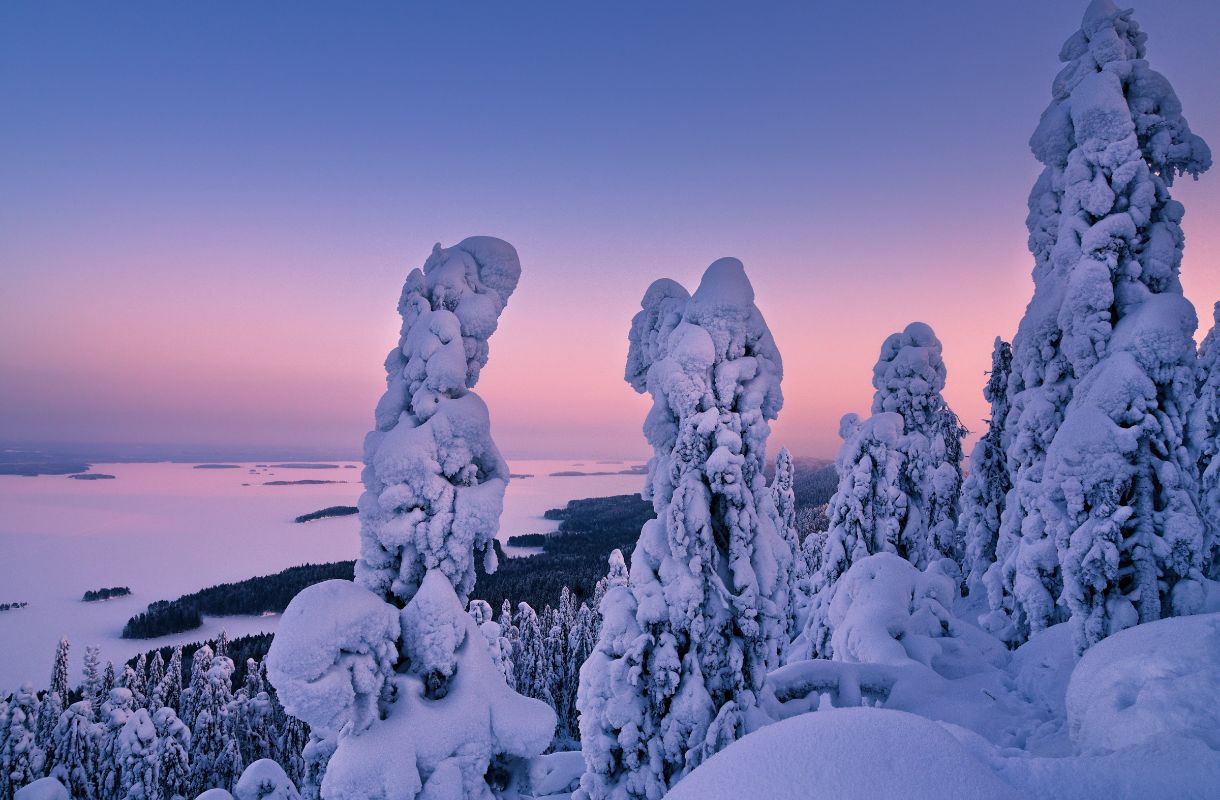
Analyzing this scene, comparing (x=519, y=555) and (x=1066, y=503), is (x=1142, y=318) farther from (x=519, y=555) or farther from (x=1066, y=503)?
(x=519, y=555)

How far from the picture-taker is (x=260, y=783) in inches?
555

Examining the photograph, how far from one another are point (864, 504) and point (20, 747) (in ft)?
119

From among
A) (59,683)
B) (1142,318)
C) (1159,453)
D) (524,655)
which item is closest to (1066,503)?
(1159,453)

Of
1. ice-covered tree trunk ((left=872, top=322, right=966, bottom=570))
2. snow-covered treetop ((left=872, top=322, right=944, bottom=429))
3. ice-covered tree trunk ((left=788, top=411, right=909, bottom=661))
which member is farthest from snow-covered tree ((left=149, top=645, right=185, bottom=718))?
snow-covered treetop ((left=872, top=322, right=944, bottom=429))

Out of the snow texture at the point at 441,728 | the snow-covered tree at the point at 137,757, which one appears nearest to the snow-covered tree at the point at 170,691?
the snow-covered tree at the point at 137,757

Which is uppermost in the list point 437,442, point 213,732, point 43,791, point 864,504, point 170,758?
point 437,442

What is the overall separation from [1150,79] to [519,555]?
103316 millimetres

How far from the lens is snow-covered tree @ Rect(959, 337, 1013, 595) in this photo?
21625mm

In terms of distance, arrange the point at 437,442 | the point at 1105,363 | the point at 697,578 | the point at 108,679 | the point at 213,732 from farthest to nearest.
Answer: the point at 108,679, the point at 213,732, the point at 1105,363, the point at 697,578, the point at 437,442

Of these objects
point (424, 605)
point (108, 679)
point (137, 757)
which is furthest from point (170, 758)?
point (424, 605)

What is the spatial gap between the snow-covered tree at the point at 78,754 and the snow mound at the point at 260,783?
1815 cm

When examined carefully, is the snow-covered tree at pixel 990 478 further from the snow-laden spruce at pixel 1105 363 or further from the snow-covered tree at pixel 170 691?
the snow-covered tree at pixel 170 691

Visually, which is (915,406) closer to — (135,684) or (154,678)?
(135,684)

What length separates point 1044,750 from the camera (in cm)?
798
